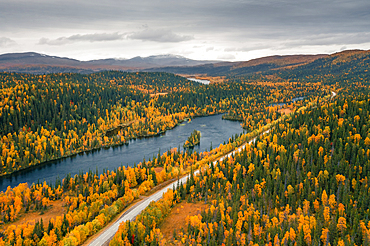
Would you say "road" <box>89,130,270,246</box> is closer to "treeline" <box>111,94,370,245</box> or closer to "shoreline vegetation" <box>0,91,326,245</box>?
"shoreline vegetation" <box>0,91,326,245</box>

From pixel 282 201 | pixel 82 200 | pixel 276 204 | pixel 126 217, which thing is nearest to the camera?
pixel 126 217

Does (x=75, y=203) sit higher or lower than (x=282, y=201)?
lower

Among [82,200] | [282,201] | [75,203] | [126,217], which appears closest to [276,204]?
[282,201]

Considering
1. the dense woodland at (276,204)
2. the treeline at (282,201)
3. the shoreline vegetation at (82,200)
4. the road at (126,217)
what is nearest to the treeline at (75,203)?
the shoreline vegetation at (82,200)

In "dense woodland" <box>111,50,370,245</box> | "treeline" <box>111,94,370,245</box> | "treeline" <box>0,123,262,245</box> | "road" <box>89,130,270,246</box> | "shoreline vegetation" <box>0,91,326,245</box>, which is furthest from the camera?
"shoreline vegetation" <box>0,91,326,245</box>

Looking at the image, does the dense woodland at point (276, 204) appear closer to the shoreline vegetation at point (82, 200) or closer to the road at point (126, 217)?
the road at point (126, 217)

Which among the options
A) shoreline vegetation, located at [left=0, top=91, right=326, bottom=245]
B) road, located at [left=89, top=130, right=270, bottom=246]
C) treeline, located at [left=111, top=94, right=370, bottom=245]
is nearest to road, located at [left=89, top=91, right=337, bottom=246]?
road, located at [left=89, top=130, right=270, bottom=246]

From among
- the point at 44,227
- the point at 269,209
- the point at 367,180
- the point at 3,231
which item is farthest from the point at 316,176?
the point at 3,231

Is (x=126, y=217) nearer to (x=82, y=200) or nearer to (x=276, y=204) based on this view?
(x=82, y=200)
